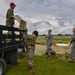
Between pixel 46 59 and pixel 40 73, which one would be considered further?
pixel 46 59

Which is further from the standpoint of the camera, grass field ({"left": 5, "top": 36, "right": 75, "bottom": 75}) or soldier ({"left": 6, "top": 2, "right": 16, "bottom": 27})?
grass field ({"left": 5, "top": 36, "right": 75, "bottom": 75})

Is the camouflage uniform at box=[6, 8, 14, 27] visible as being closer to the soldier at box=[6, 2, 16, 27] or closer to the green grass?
the soldier at box=[6, 2, 16, 27]

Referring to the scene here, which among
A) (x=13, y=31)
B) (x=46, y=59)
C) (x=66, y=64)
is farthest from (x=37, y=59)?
(x=13, y=31)

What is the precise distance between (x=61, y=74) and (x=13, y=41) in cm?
286

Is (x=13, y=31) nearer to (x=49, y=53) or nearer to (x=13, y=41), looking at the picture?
(x=13, y=41)

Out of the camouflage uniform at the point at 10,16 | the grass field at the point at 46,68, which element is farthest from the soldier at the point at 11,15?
the grass field at the point at 46,68

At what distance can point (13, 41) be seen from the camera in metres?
12.3

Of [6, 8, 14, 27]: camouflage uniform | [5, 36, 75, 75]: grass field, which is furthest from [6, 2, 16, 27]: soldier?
[5, 36, 75, 75]: grass field

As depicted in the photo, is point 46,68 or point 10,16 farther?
point 46,68

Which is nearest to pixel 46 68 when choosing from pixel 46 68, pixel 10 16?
pixel 46 68

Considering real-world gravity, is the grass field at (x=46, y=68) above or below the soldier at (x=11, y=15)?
below

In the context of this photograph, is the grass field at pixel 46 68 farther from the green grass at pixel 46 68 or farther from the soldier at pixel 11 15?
the soldier at pixel 11 15

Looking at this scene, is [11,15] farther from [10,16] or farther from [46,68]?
[46,68]

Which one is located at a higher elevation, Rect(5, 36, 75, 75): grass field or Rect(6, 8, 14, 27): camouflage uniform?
Rect(6, 8, 14, 27): camouflage uniform
